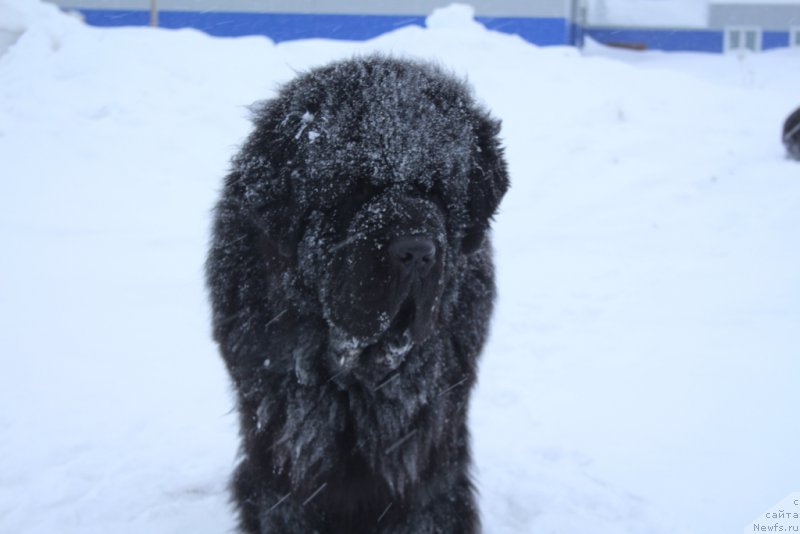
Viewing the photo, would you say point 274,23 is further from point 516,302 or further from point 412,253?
point 412,253

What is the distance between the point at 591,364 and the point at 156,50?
879 cm

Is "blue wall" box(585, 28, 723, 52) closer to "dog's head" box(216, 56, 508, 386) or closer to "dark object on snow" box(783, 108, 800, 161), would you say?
"dark object on snow" box(783, 108, 800, 161)

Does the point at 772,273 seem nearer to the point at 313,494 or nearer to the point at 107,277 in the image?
the point at 313,494

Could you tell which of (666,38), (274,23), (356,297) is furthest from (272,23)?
(356,297)

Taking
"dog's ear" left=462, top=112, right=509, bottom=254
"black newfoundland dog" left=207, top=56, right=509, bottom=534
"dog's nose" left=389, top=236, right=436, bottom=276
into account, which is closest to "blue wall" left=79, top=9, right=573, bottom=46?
"dog's ear" left=462, top=112, right=509, bottom=254

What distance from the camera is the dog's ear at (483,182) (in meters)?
2.19

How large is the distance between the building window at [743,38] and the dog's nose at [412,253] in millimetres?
24034

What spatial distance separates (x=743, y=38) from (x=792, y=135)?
59.9ft

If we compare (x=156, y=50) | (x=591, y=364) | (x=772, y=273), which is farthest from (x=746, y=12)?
(x=591, y=364)

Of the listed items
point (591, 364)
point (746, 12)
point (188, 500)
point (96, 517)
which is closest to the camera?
point (96, 517)

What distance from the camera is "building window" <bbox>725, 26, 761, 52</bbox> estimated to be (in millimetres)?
22453

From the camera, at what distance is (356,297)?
1.91 metres

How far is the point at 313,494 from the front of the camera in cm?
214

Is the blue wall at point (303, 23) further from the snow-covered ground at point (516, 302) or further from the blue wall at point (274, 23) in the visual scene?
the snow-covered ground at point (516, 302)
